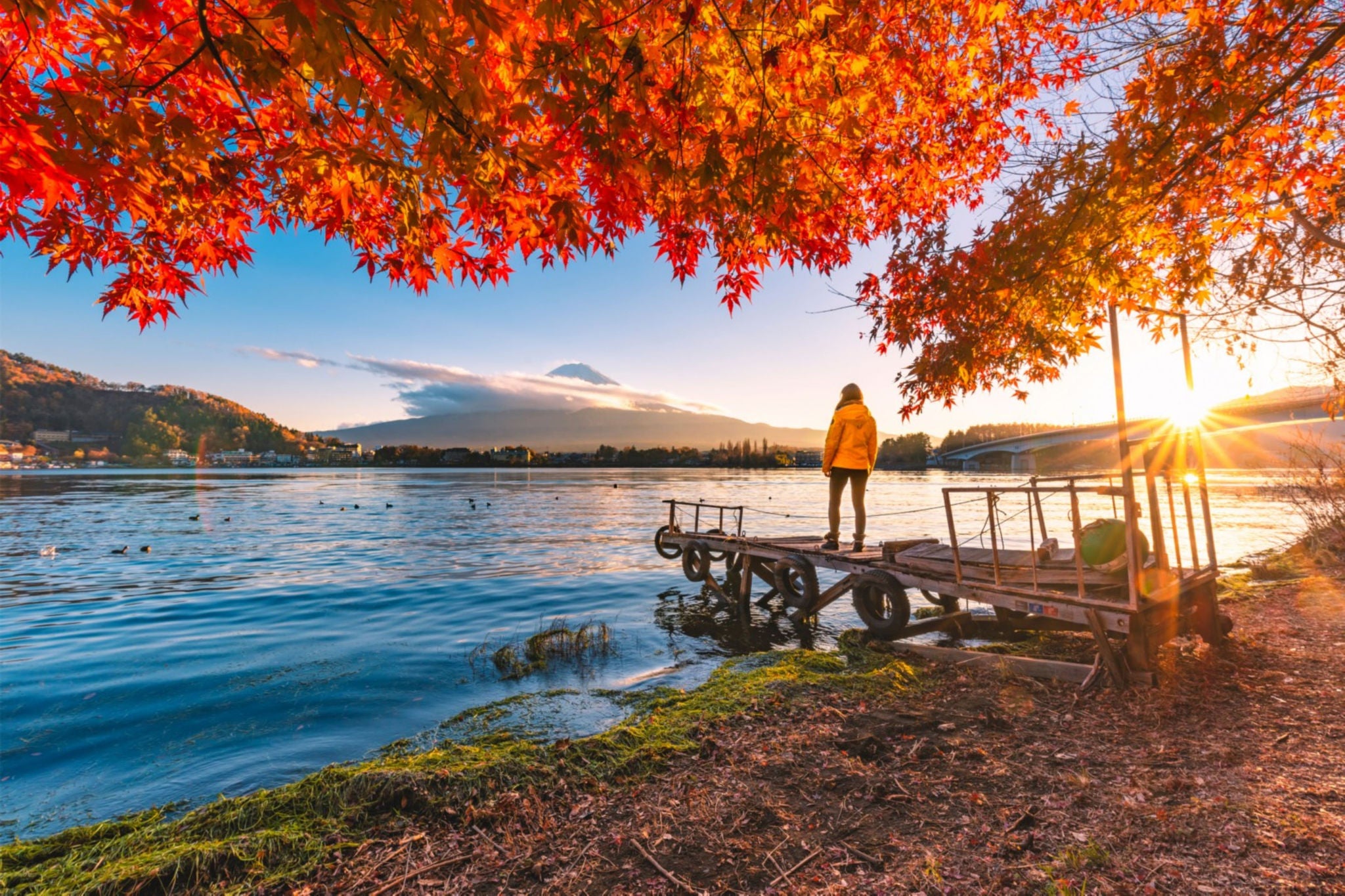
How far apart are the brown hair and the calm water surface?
10.2ft

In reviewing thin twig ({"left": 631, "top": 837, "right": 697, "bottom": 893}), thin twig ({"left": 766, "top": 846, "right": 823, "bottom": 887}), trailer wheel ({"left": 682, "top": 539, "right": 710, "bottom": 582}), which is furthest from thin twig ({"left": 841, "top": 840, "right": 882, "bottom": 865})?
trailer wheel ({"left": 682, "top": 539, "right": 710, "bottom": 582})

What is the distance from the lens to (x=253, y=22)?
3715 mm

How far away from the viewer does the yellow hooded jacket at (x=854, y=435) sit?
10188 mm

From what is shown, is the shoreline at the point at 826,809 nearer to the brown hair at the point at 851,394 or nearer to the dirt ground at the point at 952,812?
the dirt ground at the point at 952,812

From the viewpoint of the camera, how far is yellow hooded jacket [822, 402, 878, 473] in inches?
401

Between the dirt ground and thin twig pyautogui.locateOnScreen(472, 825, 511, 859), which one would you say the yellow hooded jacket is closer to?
the dirt ground

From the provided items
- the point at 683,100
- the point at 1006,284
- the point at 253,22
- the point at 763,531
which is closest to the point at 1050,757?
the point at 1006,284

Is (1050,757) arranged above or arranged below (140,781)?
above

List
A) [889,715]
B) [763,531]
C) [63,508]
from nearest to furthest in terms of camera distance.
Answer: [889,715]
[763,531]
[63,508]

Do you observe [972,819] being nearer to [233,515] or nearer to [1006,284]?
[1006,284]

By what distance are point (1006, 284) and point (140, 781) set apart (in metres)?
11.1

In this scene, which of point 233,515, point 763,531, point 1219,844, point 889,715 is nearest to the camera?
point 1219,844

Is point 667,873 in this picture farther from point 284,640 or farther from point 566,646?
point 284,640

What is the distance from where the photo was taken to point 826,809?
4.31 meters
